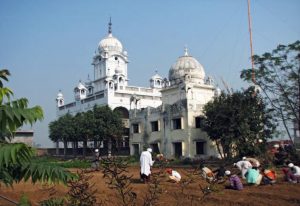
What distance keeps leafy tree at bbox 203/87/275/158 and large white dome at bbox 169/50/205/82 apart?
12818mm

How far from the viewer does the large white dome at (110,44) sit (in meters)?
53.1

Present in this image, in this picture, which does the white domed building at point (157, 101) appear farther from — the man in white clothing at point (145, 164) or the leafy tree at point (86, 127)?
the man in white clothing at point (145, 164)

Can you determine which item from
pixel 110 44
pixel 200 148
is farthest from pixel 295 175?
pixel 110 44

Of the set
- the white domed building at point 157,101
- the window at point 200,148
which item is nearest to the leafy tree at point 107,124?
the white domed building at point 157,101

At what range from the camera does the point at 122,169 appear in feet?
15.8

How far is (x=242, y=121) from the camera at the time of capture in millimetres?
26141

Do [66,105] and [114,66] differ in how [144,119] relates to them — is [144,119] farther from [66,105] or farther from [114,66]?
[66,105]

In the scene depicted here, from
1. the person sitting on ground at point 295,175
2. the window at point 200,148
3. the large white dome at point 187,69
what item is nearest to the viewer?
the person sitting on ground at point 295,175

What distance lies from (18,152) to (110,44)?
164 feet

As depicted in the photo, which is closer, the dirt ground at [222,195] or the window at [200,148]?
the dirt ground at [222,195]

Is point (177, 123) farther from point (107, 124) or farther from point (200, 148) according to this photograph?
point (107, 124)

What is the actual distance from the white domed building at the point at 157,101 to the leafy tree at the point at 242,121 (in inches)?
249

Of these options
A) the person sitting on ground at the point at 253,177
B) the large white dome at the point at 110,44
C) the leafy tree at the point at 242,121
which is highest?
the large white dome at the point at 110,44

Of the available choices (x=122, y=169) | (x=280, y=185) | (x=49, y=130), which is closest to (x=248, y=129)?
(x=280, y=185)
